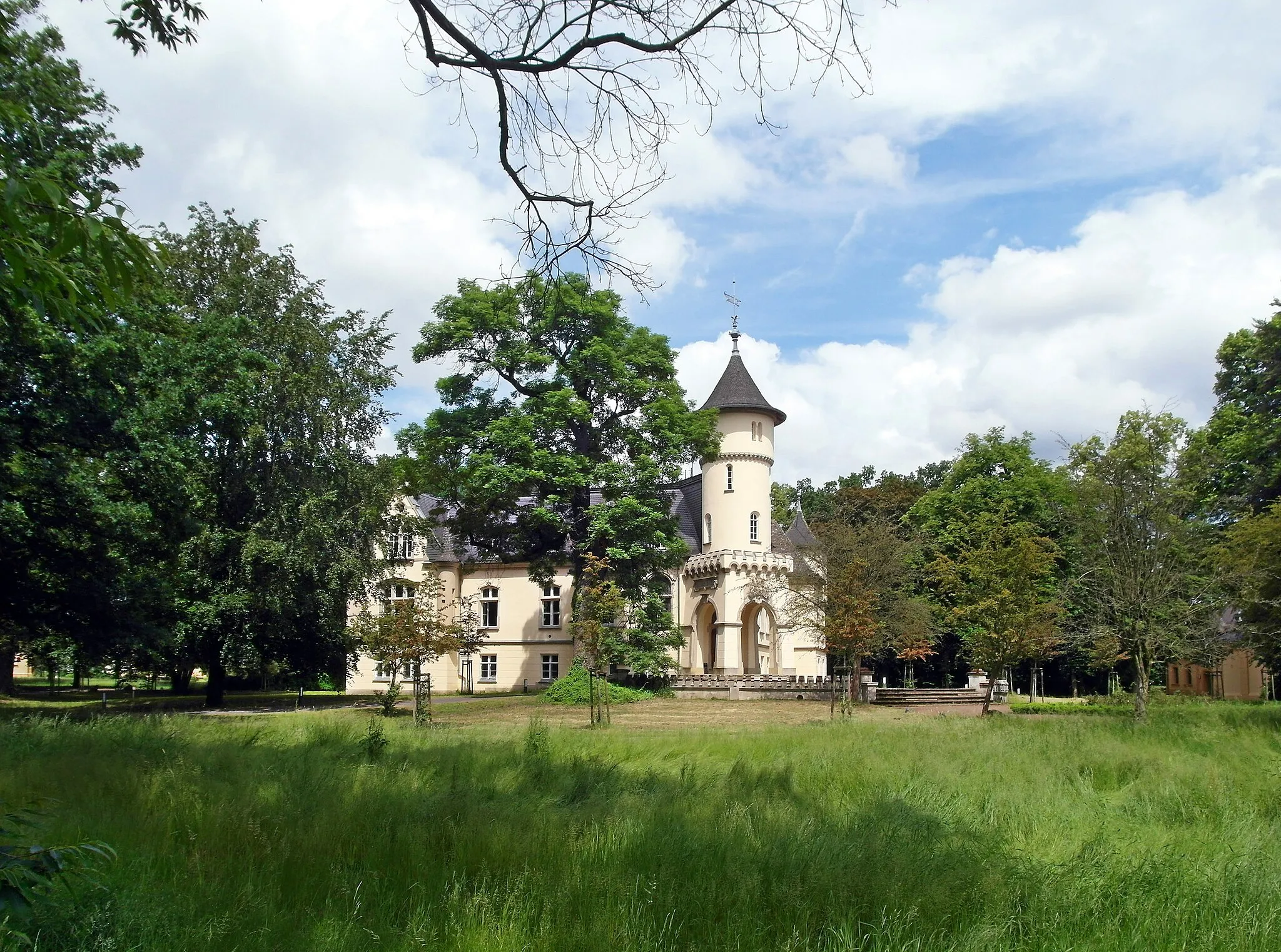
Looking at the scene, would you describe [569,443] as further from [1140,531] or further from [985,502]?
[985,502]

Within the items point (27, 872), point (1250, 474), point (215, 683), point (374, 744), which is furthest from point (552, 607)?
point (27, 872)

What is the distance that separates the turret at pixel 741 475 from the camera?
46.2 m

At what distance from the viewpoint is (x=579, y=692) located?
33156mm

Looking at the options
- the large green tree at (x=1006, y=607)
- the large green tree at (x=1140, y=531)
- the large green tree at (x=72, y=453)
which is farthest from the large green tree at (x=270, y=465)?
the large green tree at (x=1140, y=531)

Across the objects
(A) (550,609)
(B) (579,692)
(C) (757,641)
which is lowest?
(B) (579,692)

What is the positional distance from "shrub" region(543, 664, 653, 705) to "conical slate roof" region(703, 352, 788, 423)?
16.2 m

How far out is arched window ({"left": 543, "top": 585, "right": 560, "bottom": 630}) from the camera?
51.2 m

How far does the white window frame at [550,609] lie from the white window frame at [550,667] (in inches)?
65.5

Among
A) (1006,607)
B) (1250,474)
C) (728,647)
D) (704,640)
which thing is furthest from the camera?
(704,640)

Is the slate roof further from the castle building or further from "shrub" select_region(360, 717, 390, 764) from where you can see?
"shrub" select_region(360, 717, 390, 764)

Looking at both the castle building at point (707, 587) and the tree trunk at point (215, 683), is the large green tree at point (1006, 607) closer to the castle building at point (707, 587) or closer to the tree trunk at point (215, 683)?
the castle building at point (707, 587)

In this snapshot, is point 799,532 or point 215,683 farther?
point 799,532

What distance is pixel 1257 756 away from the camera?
39.2 ft

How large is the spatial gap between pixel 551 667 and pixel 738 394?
17.4 metres
